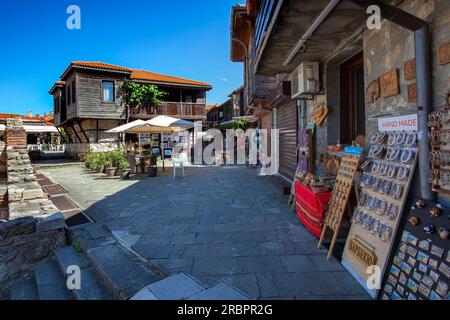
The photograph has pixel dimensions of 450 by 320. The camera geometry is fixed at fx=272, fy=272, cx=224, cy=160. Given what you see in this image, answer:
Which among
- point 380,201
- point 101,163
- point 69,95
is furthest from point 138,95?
point 380,201

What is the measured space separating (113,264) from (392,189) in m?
2.94

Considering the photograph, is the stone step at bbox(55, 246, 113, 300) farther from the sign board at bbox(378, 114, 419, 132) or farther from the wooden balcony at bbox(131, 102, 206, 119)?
the wooden balcony at bbox(131, 102, 206, 119)

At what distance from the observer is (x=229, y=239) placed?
375 centimetres

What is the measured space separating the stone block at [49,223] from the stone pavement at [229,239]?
22.4 inches

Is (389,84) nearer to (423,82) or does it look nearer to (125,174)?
(423,82)

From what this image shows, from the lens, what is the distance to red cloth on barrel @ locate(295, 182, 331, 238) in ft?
11.8

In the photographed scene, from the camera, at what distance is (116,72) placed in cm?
1852

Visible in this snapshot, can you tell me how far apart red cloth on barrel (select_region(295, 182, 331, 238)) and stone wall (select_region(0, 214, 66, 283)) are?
12.7 feet

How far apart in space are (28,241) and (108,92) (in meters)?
16.1

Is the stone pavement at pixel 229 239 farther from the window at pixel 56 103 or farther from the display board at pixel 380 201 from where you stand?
Answer: the window at pixel 56 103

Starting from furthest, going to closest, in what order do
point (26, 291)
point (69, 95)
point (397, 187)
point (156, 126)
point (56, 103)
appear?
1. point (56, 103)
2. point (69, 95)
3. point (156, 126)
4. point (26, 291)
5. point (397, 187)

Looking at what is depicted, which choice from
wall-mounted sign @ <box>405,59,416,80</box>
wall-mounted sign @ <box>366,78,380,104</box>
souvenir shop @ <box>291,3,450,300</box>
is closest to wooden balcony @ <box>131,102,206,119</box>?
souvenir shop @ <box>291,3,450,300</box>

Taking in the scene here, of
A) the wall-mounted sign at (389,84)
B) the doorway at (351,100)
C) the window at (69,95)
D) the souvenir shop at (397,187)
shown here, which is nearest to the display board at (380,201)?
the souvenir shop at (397,187)

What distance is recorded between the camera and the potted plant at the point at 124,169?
1004 cm
